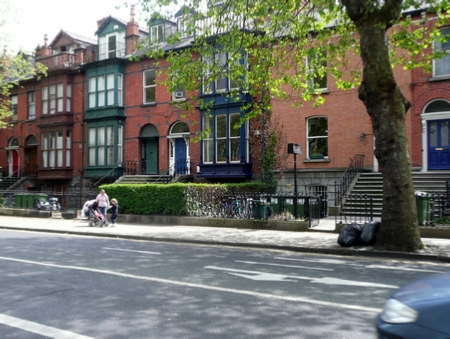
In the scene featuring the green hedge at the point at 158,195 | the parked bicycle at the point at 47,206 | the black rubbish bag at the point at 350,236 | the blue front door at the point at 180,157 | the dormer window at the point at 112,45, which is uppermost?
the dormer window at the point at 112,45

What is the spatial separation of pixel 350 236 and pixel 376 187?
8.32 metres

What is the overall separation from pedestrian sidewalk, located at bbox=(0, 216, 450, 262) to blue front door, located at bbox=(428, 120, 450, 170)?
6.44 meters

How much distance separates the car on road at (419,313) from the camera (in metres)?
3.11

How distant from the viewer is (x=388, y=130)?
1136 cm

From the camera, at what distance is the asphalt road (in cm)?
529

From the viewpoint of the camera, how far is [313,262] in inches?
403

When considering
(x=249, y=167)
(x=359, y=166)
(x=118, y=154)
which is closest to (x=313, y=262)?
(x=359, y=166)

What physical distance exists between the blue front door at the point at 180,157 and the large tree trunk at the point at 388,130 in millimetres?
16476

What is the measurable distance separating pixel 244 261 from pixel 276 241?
10.9 ft

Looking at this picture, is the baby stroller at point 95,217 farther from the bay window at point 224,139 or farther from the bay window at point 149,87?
the bay window at point 149,87

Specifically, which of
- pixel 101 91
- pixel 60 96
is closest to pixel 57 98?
pixel 60 96

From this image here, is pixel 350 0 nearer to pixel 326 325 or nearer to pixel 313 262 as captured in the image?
pixel 313 262

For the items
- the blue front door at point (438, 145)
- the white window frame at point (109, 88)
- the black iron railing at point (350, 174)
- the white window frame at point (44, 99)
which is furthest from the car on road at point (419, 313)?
the white window frame at point (44, 99)

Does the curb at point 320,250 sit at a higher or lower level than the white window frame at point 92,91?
lower
